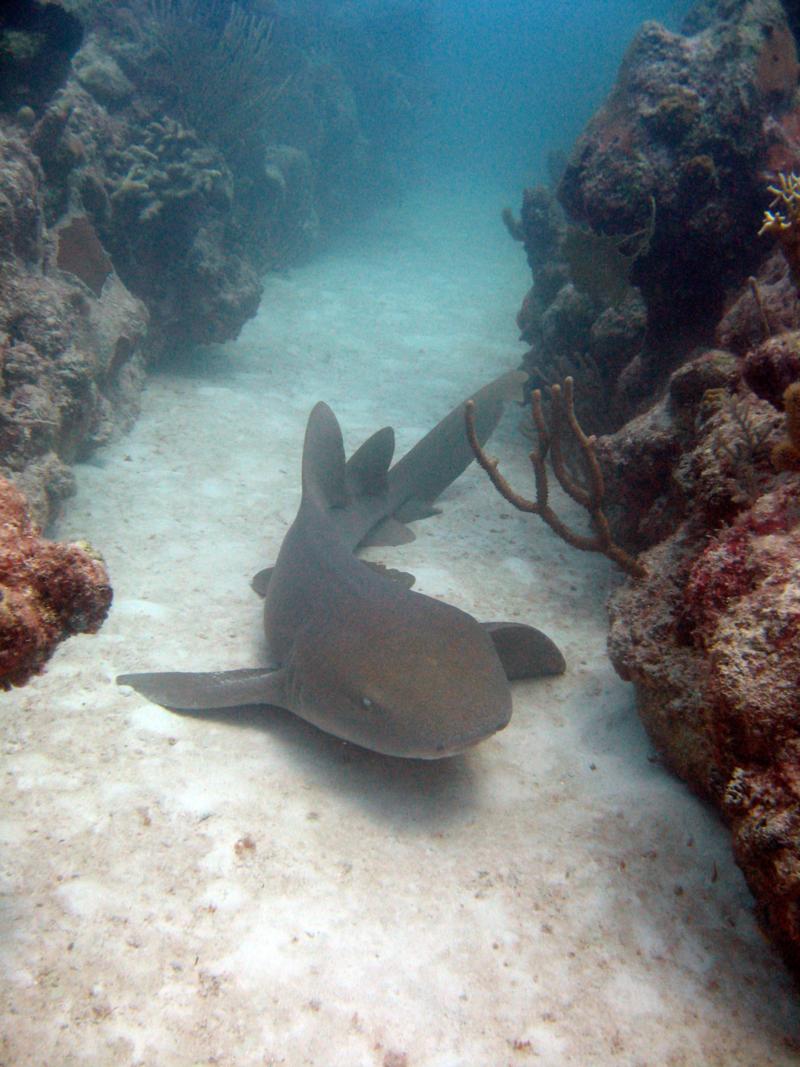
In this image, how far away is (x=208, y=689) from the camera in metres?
3.17

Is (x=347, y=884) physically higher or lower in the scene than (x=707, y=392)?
lower

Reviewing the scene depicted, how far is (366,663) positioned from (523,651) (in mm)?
1063

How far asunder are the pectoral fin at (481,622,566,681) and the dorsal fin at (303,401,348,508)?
1.92 meters

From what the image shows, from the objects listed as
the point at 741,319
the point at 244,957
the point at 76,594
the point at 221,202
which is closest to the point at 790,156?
the point at 741,319

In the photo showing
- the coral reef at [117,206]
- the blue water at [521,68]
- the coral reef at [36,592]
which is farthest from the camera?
the blue water at [521,68]

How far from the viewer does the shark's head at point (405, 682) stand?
254 centimetres

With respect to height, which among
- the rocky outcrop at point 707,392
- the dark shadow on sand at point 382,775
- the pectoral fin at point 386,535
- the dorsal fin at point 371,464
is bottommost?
the pectoral fin at point 386,535

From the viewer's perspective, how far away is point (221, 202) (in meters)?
9.55

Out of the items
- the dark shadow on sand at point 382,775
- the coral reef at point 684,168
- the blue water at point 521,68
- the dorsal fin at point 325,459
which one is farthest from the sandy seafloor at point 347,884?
the blue water at point 521,68

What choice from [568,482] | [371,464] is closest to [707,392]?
[568,482]

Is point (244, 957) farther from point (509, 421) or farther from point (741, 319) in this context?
point (509, 421)

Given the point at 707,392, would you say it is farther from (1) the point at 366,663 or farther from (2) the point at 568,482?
(1) the point at 366,663

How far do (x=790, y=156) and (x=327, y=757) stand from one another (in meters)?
6.11

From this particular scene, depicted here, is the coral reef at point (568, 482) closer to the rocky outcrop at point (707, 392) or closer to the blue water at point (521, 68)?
the rocky outcrop at point (707, 392)
